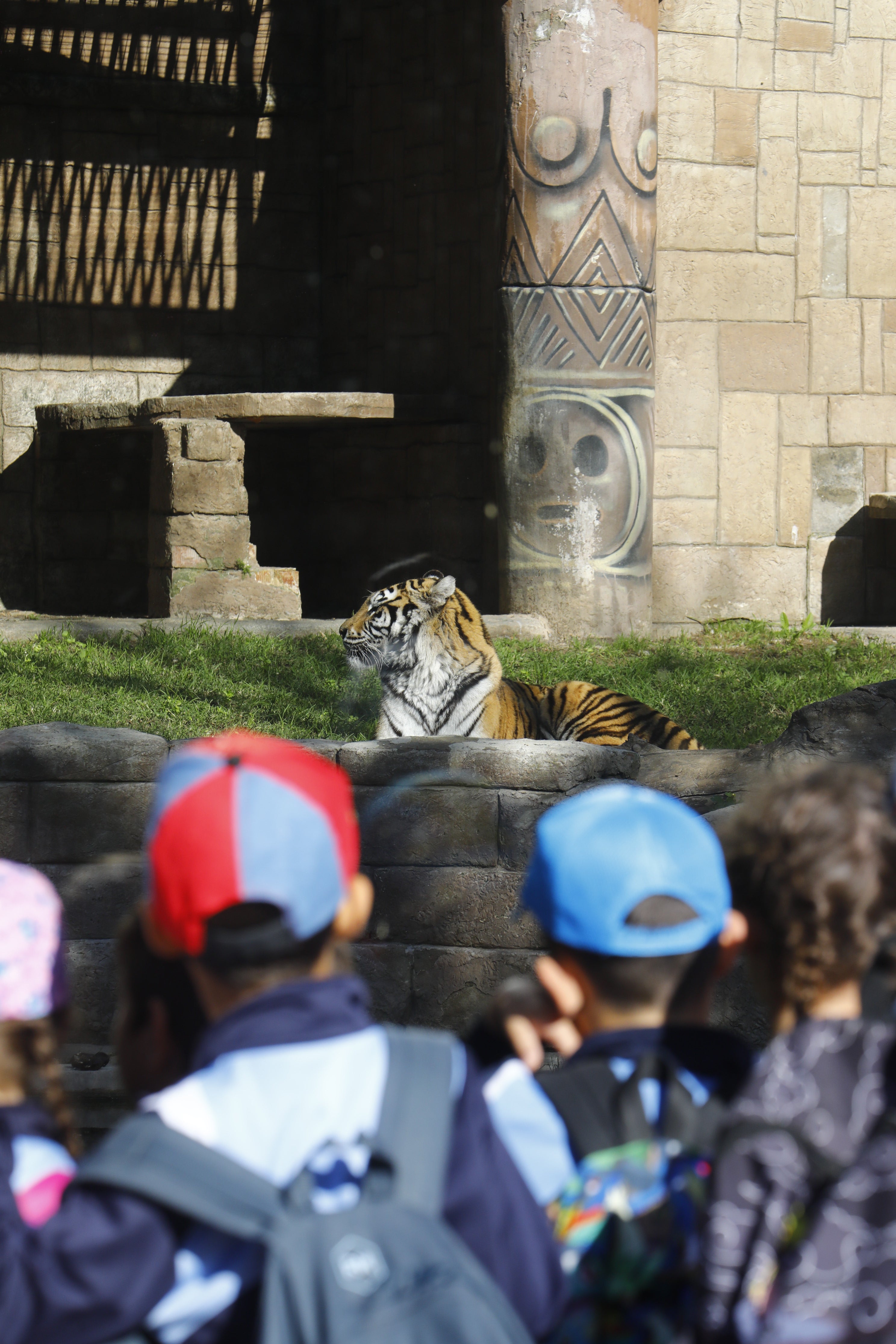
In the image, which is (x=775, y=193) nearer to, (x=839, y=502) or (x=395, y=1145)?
(x=839, y=502)

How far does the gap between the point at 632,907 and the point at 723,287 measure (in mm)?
9017

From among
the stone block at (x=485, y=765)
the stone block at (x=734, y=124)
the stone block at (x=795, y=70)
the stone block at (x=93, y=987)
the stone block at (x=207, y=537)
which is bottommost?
the stone block at (x=93, y=987)

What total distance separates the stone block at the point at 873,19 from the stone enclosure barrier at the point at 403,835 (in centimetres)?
795

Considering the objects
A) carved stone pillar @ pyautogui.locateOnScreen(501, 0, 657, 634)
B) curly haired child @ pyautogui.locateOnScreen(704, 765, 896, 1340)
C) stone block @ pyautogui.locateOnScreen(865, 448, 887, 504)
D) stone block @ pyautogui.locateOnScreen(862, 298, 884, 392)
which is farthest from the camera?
stone block @ pyautogui.locateOnScreen(865, 448, 887, 504)

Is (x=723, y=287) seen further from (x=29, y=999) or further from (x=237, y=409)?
(x=29, y=999)

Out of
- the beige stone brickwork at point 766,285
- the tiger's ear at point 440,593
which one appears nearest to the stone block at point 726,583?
the beige stone brickwork at point 766,285

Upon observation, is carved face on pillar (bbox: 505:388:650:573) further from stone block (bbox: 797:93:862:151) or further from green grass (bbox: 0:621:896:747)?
stone block (bbox: 797:93:862:151)

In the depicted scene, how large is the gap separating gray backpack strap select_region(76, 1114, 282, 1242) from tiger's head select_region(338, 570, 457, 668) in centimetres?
462

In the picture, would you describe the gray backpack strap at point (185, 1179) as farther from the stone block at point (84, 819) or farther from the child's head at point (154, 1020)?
the stone block at point (84, 819)

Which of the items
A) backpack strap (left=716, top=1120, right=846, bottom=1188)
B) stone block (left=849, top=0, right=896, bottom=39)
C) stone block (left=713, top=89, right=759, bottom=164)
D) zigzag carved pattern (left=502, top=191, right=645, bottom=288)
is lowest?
backpack strap (left=716, top=1120, right=846, bottom=1188)

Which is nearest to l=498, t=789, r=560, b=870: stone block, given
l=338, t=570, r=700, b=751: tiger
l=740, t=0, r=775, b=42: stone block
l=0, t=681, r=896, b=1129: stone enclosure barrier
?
l=0, t=681, r=896, b=1129: stone enclosure barrier

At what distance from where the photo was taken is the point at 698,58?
977cm

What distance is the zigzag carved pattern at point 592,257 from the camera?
8.66 meters

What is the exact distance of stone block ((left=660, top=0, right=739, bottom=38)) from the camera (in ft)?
31.9
